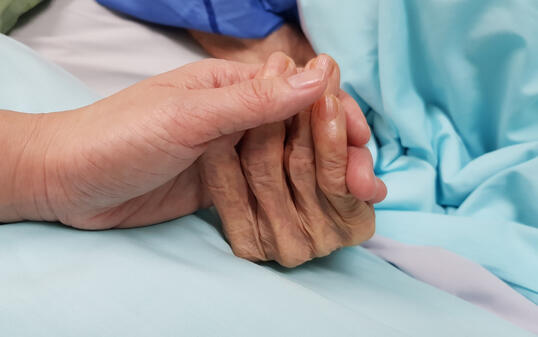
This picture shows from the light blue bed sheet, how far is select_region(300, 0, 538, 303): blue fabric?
0.12 meters

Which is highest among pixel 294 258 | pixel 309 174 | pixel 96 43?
pixel 96 43

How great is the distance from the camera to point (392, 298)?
23.0 inches

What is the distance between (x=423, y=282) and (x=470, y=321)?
10 cm

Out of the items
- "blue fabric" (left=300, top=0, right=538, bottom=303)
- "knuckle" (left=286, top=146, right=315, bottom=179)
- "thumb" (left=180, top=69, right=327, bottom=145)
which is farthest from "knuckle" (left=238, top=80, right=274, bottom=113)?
"blue fabric" (left=300, top=0, right=538, bottom=303)

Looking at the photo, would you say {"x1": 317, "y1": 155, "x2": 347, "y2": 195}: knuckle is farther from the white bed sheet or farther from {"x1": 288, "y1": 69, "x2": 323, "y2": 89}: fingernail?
the white bed sheet

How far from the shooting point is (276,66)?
58 cm

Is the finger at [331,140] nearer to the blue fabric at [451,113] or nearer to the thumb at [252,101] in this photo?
the thumb at [252,101]

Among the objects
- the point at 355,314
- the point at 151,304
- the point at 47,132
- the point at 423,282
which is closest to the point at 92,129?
the point at 47,132

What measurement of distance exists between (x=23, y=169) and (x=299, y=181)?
35 centimetres

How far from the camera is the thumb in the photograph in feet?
Result: 1.67

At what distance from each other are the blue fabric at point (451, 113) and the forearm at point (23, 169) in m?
0.49

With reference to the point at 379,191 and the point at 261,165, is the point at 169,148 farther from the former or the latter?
the point at 379,191

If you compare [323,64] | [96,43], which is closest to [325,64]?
[323,64]

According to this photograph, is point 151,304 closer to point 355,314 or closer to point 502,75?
point 355,314
